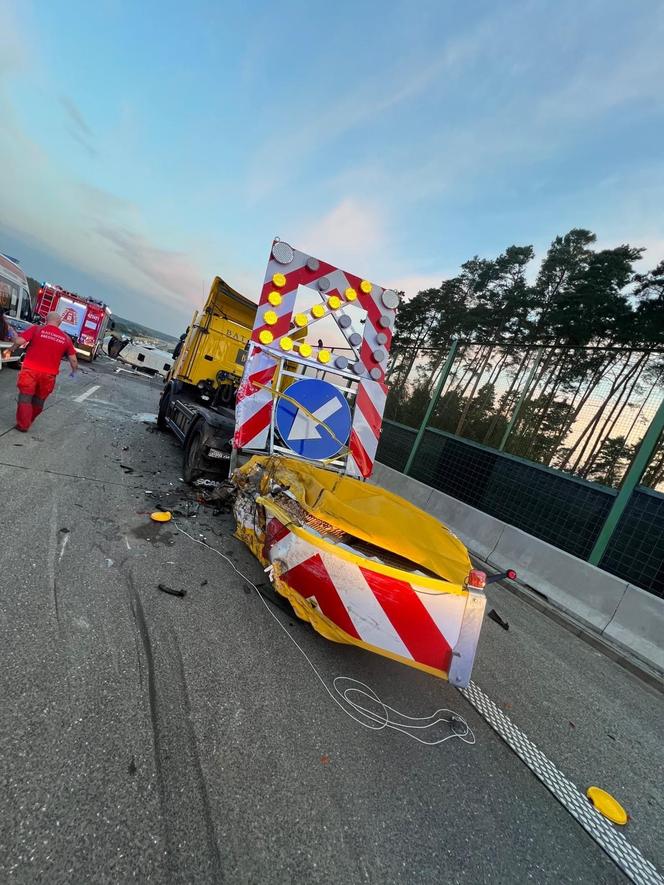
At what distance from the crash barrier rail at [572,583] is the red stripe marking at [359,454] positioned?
306 centimetres

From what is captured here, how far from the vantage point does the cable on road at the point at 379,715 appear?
238cm

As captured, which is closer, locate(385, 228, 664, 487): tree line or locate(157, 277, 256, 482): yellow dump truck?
locate(385, 228, 664, 487): tree line

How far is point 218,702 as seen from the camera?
215 centimetres

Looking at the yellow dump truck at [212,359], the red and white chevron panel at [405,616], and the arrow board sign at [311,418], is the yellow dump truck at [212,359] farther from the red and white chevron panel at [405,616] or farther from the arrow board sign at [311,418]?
the red and white chevron panel at [405,616]

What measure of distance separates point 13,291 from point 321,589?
36.4ft

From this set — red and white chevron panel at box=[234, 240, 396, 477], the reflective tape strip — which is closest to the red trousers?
red and white chevron panel at box=[234, 240, 396, 477]

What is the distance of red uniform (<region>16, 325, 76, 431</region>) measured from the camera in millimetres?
5598

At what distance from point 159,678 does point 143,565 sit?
1217 millimetres

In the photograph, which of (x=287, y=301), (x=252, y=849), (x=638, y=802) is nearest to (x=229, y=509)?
(x=287, y=301)

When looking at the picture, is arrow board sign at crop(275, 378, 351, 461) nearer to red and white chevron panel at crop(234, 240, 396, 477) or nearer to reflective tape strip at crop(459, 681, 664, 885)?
red and white chevron panel at crop(234, 240, 396, 477)

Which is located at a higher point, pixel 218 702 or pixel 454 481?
→ pixel 454 481

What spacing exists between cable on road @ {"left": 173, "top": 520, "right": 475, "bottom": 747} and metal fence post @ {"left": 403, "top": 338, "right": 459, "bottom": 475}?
6.64m

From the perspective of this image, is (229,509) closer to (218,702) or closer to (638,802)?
(218,702)

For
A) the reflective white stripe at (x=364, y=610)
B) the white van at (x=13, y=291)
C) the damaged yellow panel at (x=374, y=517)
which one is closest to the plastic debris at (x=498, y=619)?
the damaged yellow panel at (x=374, y=517)
